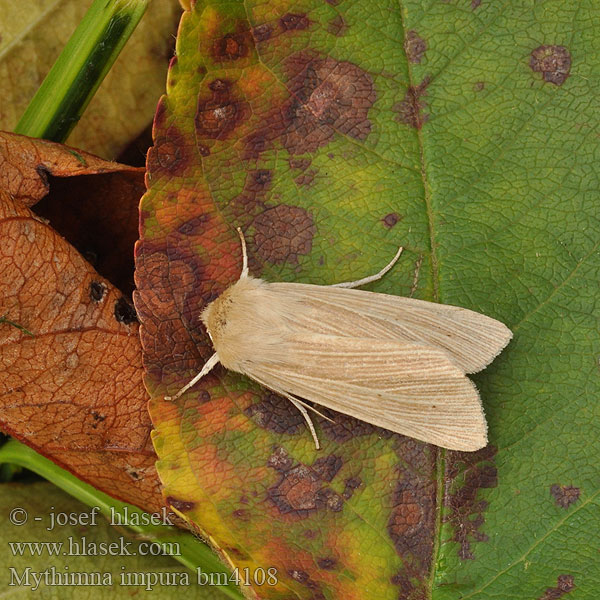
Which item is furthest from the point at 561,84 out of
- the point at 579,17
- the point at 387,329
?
the point at 387,329

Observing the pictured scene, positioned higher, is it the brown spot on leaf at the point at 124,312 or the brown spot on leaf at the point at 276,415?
the brown spot on leaf at the point at 124,312

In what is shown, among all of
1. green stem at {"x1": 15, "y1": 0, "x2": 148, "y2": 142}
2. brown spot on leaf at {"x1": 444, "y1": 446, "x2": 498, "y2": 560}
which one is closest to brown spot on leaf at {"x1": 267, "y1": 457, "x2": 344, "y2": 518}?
brown spot on leaf at {"x1": 444, "y1": 446, "x2": 498, "y2": 560}

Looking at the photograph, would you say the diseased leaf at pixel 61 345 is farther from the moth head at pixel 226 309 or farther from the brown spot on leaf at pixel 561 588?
the brown spot on leaf at pixel 561 588

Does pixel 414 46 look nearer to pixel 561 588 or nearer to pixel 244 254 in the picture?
pixel 244 254

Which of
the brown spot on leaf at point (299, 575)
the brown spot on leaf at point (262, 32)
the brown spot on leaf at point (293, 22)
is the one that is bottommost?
the brown spot on leaf at point (299, 575)

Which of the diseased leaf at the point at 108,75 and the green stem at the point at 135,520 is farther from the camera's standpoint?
the diseased leaf at the point at 108,75

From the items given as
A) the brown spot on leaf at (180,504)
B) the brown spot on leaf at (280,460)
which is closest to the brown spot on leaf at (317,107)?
the brown spot on leaf at (280,460)
